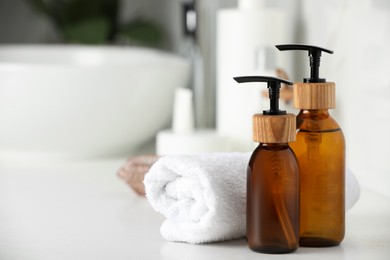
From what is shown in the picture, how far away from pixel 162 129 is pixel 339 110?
18.8 inches

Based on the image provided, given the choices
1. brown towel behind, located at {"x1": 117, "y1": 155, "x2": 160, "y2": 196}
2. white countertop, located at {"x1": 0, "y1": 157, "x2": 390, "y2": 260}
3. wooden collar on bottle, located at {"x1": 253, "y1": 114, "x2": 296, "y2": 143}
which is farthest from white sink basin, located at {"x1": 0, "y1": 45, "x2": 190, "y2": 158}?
wooden collar on bottle, located at {"x1": 253, "y1": 114, "x2": 296, "y2": 143}

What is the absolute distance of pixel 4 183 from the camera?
135cm

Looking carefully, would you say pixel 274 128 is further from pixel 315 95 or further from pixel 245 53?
pixel 245 53

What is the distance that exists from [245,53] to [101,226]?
1.77ft

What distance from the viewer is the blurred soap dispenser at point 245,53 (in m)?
1.42

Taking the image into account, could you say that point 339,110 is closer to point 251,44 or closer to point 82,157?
point 251,44

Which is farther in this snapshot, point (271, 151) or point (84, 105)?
point (84, 105)

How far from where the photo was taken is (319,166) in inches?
33.5

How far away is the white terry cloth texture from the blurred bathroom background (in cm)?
32

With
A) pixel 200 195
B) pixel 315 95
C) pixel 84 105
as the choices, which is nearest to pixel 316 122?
pixel 315 95

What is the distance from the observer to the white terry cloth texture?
0.84 m

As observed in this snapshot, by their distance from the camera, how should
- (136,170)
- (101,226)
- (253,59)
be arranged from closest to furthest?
(101,226) < (136,170) < (253,59)

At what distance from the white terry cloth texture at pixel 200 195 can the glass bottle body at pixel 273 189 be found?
4 cm

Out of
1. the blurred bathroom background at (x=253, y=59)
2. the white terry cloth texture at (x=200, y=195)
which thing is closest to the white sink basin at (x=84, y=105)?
the blurred bathroom background at (x=253, y=59)
